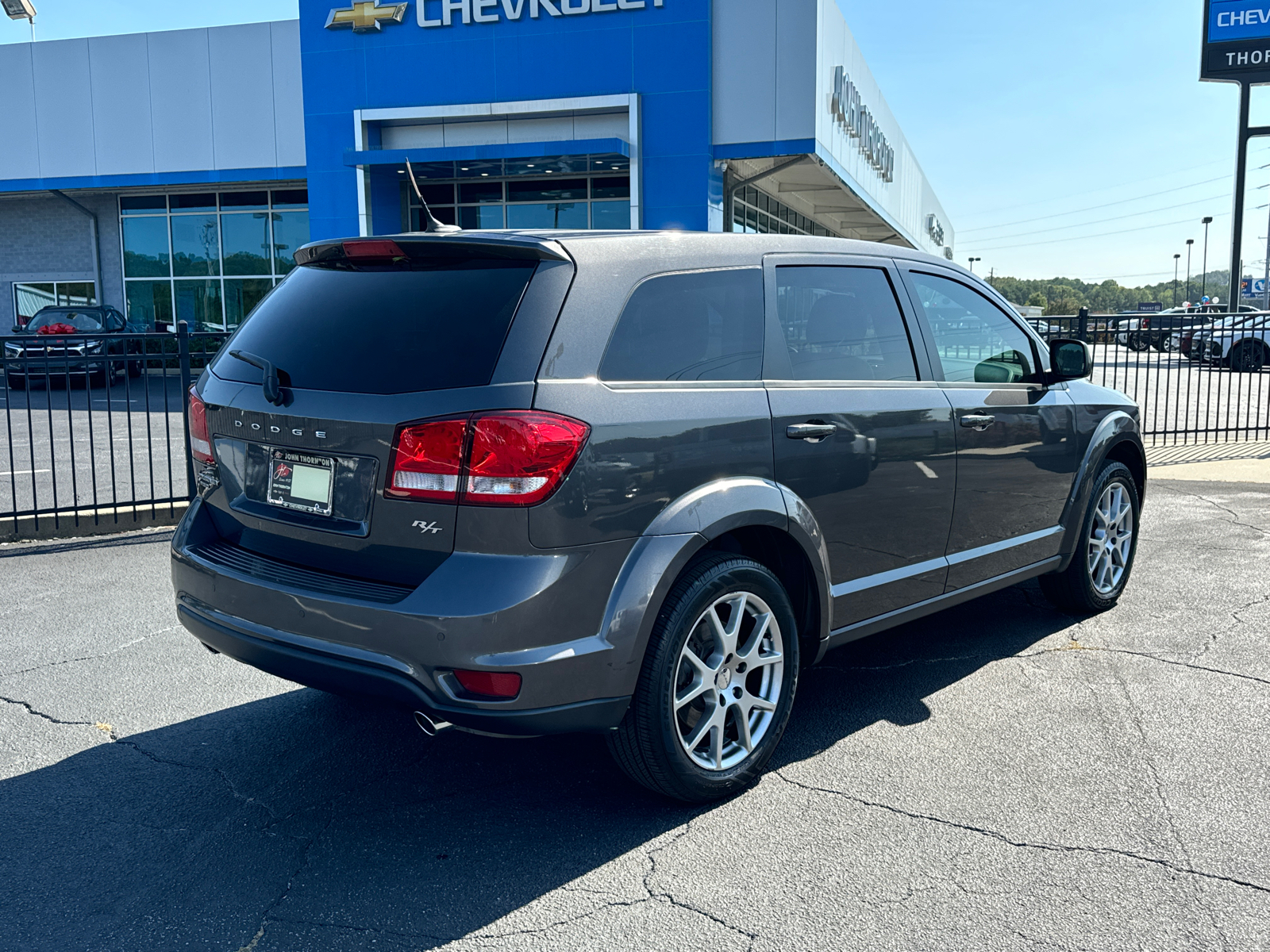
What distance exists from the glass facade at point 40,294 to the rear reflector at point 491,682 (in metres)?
33.9

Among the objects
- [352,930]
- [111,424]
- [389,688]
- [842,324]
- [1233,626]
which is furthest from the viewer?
[111,424]

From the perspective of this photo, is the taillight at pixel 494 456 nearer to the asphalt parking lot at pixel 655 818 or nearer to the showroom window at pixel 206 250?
the asphalt parking lot at pixel 655 818

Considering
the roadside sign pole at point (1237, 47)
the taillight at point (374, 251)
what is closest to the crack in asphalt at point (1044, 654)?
the taillight at point (374, 251)

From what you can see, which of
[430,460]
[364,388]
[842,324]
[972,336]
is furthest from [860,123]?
[430,460]

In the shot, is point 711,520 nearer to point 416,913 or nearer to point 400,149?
point 416,913

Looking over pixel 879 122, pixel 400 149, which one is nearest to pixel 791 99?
pixel 400 149

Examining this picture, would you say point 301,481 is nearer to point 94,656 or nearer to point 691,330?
point 691,330

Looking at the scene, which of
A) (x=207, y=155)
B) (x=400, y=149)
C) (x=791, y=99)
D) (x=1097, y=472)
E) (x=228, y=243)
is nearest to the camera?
(x=1097, y=472)

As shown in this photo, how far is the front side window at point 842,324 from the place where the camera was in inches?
147

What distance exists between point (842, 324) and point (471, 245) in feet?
4.95

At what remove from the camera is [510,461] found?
2.80 meters

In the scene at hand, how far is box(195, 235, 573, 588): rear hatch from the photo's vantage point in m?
2.90

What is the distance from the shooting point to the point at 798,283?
3.83m

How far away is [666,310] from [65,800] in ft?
8.06
